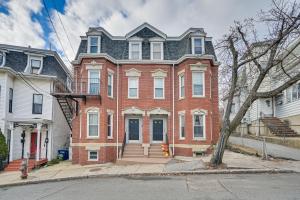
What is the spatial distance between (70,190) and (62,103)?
12.9m

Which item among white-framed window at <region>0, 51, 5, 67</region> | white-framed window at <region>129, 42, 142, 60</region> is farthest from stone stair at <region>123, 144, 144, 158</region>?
white-framed window at <region>0, 51, 5, 67</region>

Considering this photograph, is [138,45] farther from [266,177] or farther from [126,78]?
[266,177]

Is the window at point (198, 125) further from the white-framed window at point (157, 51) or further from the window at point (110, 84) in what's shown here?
the window at point (110, 84)

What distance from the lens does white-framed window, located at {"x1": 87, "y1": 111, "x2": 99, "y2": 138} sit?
19453 millimetres

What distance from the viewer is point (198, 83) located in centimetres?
1988

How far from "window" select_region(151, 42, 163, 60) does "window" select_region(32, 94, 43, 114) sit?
32.6 feet

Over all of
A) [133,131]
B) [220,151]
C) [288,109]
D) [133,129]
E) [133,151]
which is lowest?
[133,151]

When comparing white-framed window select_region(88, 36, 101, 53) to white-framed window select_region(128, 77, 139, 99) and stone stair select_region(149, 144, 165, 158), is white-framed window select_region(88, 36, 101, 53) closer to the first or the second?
→ white-framed window select_region(128, 77, 139, 99)

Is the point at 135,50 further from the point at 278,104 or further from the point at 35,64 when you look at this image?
the point at 278,104

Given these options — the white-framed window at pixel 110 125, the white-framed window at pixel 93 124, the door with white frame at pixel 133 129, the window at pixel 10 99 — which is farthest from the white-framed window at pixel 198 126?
the window at pixel 10 99

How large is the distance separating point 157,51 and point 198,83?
13.9 feet

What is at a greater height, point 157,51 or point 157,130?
point 157,51

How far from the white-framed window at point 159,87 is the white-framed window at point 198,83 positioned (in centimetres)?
257

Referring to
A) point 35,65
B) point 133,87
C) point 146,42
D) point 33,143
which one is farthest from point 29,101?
point 146,42
